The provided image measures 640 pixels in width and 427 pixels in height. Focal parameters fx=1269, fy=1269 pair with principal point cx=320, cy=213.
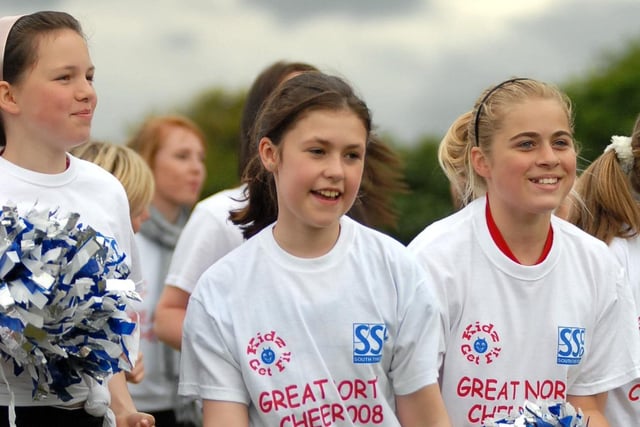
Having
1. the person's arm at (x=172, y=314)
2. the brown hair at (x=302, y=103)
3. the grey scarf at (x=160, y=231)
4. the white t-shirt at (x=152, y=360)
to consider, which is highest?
the brown hair at (x=302, y=103)

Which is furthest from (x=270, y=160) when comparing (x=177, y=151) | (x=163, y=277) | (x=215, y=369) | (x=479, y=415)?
(x=177, y=151)

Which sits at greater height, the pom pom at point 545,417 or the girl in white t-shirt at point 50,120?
the girl in white t-shirt at point 50,120

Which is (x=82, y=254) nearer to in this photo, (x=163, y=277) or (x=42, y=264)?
(x=42, y=264)

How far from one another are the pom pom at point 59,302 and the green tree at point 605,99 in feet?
44.9

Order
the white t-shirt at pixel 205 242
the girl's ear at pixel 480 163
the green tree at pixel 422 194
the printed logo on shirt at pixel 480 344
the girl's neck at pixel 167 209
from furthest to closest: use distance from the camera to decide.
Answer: the green tree at pixel 422 194 < the girl's neck at pixel 167 209 < the white t-shirt at pixel 205 242 < the girl's ear at pixel 480 163 < the printed logo on shirt at pixel 480 344

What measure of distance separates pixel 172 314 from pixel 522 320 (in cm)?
190

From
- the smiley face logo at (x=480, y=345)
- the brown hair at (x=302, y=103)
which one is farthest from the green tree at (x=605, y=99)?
the brown hair at (x=302, y=103)

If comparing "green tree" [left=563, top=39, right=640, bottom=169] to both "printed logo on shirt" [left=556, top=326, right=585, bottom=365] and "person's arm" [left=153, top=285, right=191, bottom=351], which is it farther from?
"printed logo on shirt" [left=556, top=326, right=585, bottom=365]

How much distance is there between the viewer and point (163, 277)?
7.90 meters

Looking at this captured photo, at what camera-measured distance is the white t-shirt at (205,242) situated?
5781 mm

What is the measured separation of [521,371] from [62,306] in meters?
1.73

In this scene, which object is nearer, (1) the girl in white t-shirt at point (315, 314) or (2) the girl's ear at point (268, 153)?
(1) the girl in white t-shirt at point (315, 314)

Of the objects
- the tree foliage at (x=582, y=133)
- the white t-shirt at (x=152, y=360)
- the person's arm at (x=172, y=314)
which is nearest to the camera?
the person's arm at (x=172, y=314)

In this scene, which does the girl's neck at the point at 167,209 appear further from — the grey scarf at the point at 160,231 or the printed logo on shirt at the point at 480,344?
the printed logo on shirt at the point at 480,344
